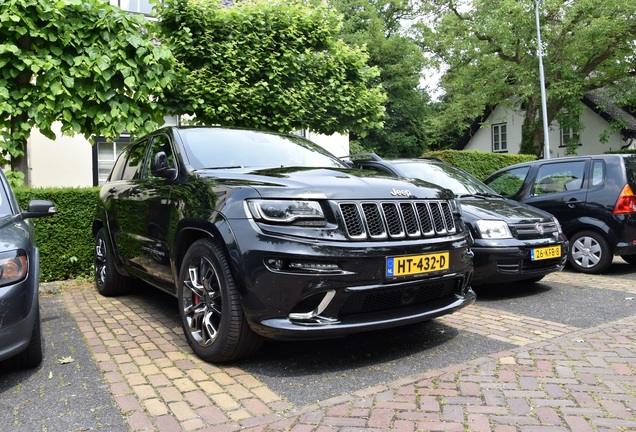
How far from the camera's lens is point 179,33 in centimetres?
856

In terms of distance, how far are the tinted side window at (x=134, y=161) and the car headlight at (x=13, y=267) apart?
7.04 ft

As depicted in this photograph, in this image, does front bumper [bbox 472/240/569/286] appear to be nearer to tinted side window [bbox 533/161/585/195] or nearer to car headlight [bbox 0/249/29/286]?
tinted side window [bbox 533/161/585/195]

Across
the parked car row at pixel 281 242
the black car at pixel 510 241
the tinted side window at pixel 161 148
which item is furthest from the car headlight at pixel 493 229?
the tinted side window at pixel 161 148

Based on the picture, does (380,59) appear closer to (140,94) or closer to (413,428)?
(140,94)

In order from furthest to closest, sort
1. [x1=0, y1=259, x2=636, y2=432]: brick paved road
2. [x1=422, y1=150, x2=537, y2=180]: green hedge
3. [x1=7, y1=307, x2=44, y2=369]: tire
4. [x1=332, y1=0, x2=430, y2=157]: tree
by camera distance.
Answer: [x1=332, y1=0, x2=430, y2=157]: tree → [x1=422, y1=150, x2=537, y2=180]: green hedge → [x1=7, y1=307, x2=44, y2=369]: tire → [x1=0, y1=259, x2=636, y2=432]: brick paved road

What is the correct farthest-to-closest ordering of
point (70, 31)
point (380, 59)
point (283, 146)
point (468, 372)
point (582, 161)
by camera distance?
point (380, 59) → point (582, 161) → point (70, 31) → point (283, 146) → point (468, 372)

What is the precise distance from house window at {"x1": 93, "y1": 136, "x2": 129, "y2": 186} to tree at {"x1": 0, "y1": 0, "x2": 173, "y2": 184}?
16.5 ft

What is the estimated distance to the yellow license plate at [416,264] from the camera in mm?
3340

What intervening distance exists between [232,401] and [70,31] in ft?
19.1

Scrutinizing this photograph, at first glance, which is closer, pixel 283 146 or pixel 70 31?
pixel 283 146

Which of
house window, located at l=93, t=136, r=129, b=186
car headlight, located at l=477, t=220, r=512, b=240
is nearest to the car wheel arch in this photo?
car headlight, located at l=477, t=220, r=512, b=240

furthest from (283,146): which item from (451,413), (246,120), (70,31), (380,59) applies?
(380,59)

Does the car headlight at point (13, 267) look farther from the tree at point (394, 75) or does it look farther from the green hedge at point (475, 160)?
the tree at point (394, 75)

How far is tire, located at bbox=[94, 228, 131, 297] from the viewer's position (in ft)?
19.6
